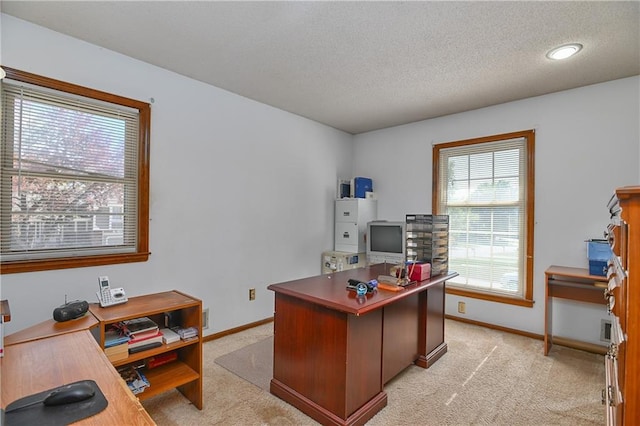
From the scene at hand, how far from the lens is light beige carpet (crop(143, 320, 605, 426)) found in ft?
6.48

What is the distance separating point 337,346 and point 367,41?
6.93 feet

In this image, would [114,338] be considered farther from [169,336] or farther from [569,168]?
[569,168]

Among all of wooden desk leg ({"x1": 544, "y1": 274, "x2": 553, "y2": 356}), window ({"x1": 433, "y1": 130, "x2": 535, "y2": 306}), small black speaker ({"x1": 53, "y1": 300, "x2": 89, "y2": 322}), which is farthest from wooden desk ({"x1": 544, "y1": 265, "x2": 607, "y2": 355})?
small black speaker ({"x1": 53, "y1": 300, "x2": 89, "y2": 322})

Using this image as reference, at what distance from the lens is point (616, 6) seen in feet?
6.17

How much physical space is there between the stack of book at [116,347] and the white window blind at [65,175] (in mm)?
847

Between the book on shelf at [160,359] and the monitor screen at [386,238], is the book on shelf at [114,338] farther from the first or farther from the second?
the monitor screen at [386,238]

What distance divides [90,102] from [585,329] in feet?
15.7

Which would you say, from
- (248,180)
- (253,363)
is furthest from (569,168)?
(253,363)

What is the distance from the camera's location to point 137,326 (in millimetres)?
2057

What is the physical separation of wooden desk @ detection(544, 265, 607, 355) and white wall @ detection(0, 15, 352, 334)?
2.62 m

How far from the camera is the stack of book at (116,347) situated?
1804 millimetres

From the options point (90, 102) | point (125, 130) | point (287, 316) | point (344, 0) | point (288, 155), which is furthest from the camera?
point (288, 155)

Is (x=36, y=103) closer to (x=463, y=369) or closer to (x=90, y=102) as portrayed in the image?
(x=90, y=102)

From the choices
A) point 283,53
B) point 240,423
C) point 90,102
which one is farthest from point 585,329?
point 90,102
